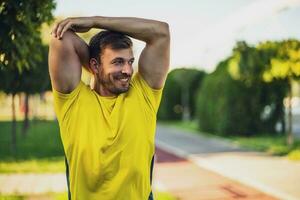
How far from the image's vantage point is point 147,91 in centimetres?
233

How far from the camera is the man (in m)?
2.17

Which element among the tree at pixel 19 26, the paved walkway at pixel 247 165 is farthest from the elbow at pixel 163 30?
the paved walkway at pixel 247 165

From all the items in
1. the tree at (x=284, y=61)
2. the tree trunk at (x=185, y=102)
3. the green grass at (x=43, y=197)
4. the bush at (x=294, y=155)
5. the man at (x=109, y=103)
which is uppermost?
the man at (x=109, y=103)

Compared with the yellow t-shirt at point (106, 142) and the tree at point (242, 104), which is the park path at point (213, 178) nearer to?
the tree at point (242, 104)

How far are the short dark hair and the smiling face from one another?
0.07 ft

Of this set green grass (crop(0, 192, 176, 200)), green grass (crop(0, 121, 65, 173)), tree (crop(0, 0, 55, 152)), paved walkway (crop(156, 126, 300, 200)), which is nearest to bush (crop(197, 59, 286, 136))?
paved walkway (crop(156, 126, 300, 200))

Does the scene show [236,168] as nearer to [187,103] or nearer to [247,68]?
[247,68]

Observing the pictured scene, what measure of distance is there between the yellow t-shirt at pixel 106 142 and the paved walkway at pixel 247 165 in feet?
21.1

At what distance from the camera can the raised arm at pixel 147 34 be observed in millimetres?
2279

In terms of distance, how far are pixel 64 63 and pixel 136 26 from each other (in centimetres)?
35

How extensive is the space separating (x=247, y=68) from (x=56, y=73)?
1457cm

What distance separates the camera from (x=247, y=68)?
1636 cm

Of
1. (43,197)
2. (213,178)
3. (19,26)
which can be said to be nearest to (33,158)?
(213,178)

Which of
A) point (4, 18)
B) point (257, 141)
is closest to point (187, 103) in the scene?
point (257, 141)
